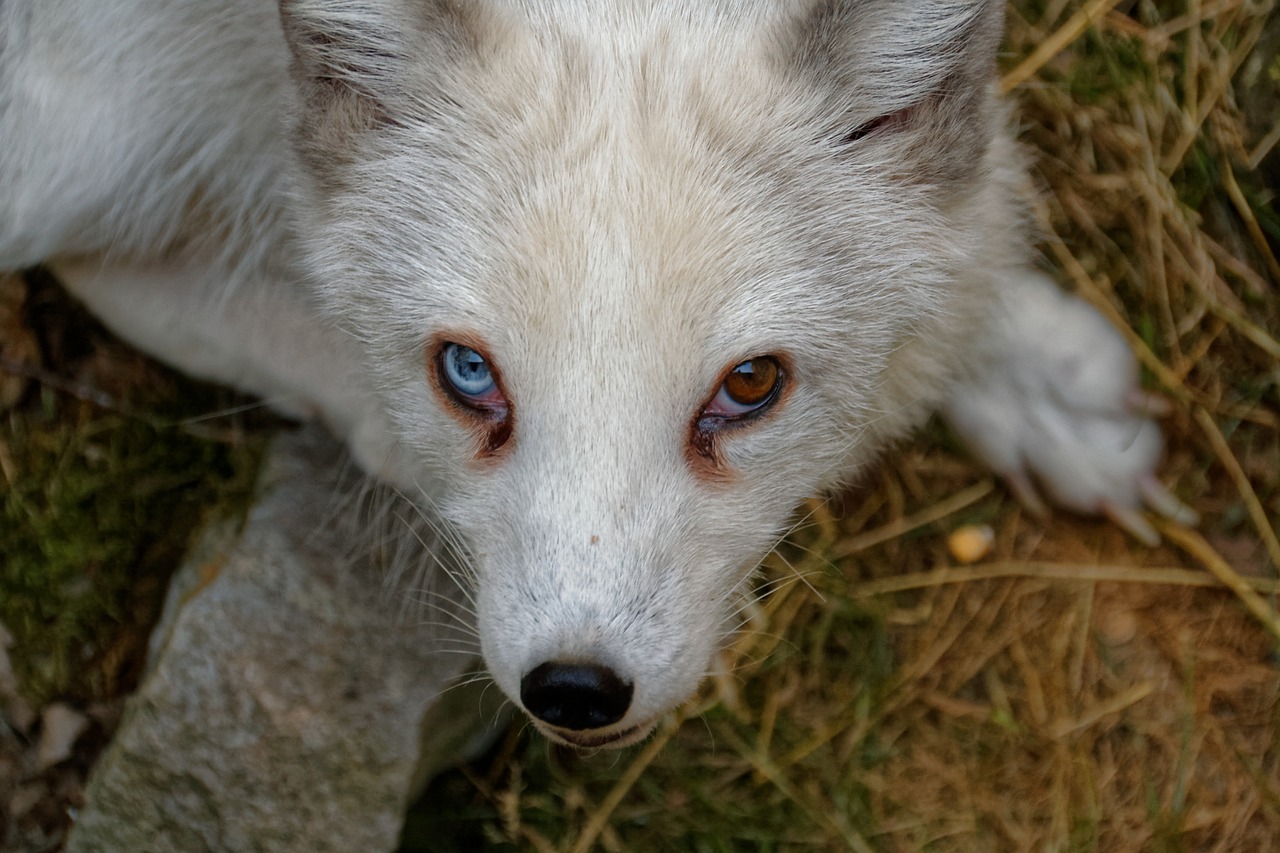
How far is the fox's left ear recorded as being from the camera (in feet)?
4.99

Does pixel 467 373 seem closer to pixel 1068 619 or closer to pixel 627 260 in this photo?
pixel 627 260

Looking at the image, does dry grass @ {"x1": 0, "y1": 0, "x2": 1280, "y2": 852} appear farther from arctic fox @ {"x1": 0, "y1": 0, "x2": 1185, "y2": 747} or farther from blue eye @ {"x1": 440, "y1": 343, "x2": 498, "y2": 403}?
blue eye @ {"x1": 440, "y1": 343, "x2": 498, "y2": 403}

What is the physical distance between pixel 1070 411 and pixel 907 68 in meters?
1.38

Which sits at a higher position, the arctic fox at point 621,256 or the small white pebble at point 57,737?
the arctic fox at point 621,256

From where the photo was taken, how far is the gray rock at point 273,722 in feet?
7.63

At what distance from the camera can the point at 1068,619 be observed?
9.03 feet

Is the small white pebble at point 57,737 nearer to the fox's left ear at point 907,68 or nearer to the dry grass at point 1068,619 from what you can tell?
the dry grass at point 1068,619

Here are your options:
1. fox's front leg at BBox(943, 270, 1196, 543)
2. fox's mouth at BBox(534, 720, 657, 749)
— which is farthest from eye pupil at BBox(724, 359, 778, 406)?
fox's front leg at BBox(943, 270, 1196, 543)

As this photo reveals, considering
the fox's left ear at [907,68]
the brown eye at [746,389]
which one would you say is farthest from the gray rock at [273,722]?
the fox's left ear at [907,68]

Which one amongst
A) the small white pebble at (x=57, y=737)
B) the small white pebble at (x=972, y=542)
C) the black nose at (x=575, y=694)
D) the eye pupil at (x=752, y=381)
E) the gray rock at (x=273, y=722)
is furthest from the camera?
the small white pebble at (x=972, y=542)

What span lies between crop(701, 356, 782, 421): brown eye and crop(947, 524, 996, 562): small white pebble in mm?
1396

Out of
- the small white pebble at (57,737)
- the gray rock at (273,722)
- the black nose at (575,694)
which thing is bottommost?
the small white pebble at (57,737)

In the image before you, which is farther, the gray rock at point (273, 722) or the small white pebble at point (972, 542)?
the small white pebble at point (972, 542)

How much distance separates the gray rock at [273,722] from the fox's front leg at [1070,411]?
1.44 m
